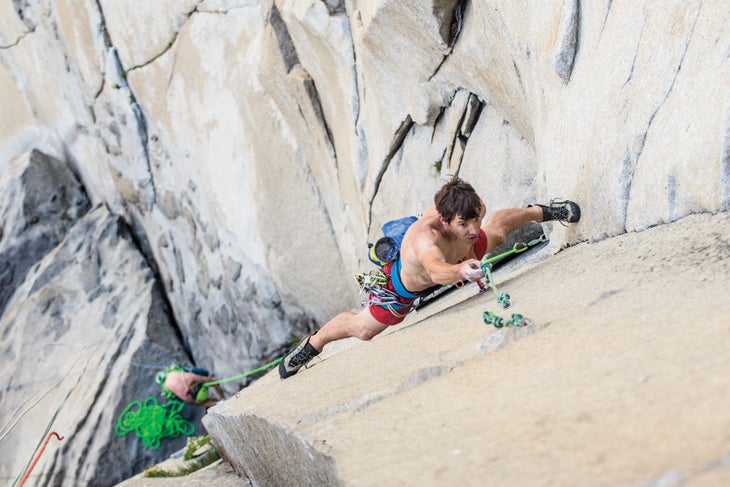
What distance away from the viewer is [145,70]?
6.64 m

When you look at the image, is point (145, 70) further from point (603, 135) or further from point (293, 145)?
point (603, 135)

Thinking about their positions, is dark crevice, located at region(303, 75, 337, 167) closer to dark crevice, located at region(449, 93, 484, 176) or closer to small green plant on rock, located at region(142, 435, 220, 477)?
dark crevice, located at region(449, 93, 484, 176)

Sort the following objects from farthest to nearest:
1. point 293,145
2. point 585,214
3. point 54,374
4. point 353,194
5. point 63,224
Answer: point 63,224
point 54,374
point 293,145
point 353,194
point 585,214

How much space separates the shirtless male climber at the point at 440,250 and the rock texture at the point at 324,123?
0.21m

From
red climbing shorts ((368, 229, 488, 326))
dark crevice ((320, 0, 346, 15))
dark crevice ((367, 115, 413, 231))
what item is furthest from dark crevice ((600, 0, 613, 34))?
dark crevice ((320, 0, 346, 15))

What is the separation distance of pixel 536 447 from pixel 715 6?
1.49 meters

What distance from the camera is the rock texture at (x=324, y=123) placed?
2.36 meters

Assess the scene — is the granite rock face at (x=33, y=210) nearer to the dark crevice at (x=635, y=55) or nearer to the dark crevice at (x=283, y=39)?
the dark crevice at (x=283, y=39)

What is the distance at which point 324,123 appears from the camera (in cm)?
530

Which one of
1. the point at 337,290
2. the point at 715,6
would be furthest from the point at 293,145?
the point at 715,6

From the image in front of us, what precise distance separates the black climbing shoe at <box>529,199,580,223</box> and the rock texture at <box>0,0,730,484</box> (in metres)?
0.07

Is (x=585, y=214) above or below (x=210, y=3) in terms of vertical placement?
below

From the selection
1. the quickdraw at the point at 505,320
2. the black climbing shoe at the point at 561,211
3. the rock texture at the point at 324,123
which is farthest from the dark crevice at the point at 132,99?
the quickdraw at the point at 505,320

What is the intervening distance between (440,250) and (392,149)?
5.82 feet
